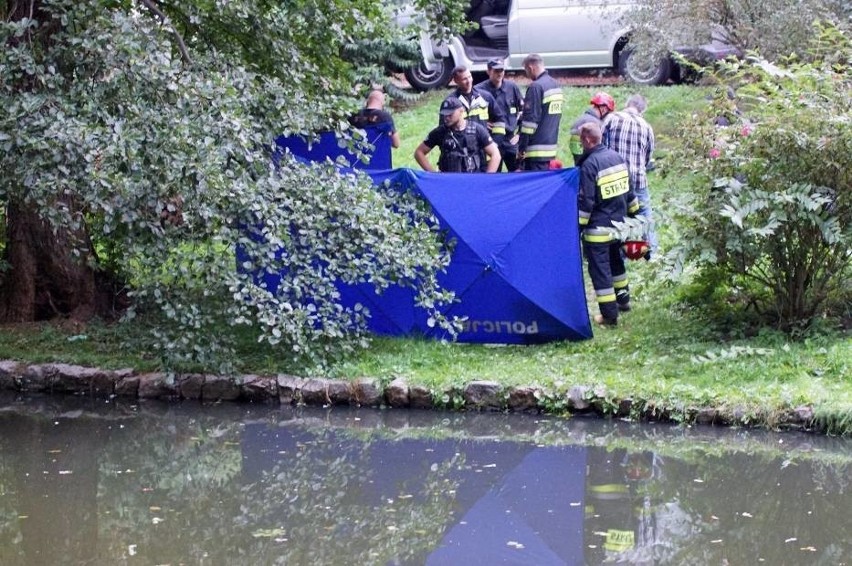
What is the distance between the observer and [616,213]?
1063cm

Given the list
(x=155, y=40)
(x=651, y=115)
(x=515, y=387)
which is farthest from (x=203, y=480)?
(x=651, y=115)

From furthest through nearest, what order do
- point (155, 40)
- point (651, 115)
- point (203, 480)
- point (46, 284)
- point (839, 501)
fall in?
point (651, 115) < point (46, 284) < point (155, 40) < point (203, 480) < point (839, 501)

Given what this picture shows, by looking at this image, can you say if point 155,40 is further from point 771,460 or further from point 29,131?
point 771,460

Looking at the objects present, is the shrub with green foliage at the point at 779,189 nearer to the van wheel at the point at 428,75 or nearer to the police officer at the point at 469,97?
the police officer at the point at 469,97

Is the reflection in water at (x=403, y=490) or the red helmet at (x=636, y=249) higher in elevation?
the red helmet at (x=636, y=249)

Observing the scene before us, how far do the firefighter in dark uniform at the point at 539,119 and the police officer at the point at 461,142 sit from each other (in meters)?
0.57

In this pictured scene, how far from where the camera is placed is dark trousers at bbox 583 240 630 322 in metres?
10.6

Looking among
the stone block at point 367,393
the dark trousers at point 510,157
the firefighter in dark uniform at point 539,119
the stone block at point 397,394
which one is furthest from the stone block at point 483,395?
the dark trousers at point 510,157

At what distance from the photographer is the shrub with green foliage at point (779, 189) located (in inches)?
370

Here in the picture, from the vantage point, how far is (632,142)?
11.8 m

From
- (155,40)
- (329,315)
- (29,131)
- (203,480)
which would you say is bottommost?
(203,480)

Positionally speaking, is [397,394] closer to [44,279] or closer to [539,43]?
[44,279]

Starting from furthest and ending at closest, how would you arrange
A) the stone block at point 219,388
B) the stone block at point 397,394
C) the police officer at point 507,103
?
1. the police officer at point 507,103
2. the stone block at point 219,388
3. the stone block at point 397,394

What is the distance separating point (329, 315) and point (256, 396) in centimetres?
89
